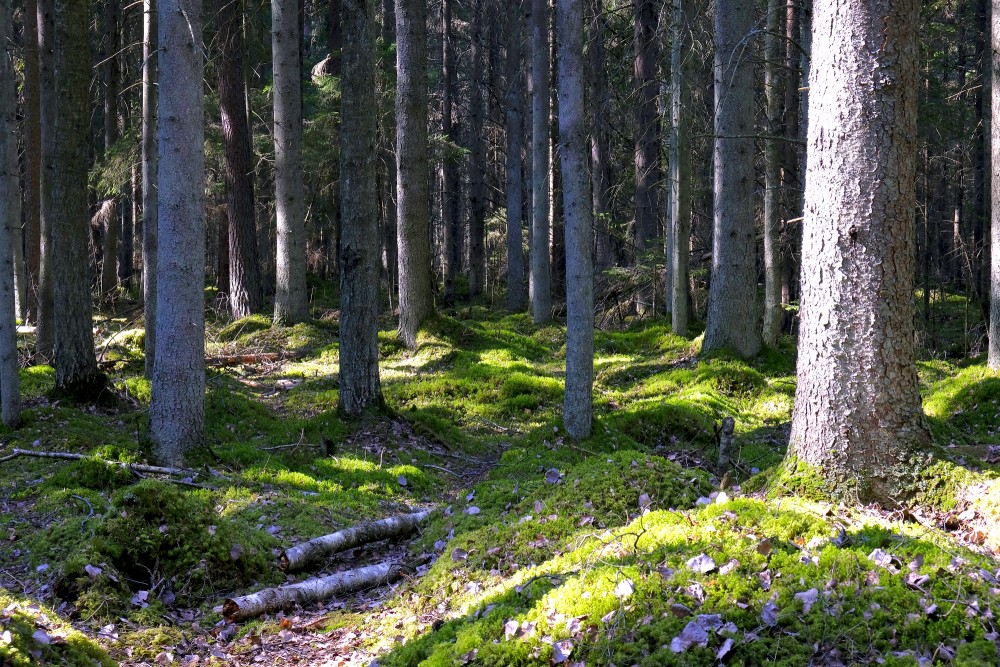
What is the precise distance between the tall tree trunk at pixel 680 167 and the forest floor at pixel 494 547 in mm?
5833

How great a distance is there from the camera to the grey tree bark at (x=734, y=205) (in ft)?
41.1

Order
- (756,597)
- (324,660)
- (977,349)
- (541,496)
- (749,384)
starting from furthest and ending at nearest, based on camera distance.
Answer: (977,349), (749,384), (541,496), (324,660), (756,597)

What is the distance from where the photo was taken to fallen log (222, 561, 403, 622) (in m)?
4.77

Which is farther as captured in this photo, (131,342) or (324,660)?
(131,342)

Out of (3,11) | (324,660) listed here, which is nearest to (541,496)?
(324,660)

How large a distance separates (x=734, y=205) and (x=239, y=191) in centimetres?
1109

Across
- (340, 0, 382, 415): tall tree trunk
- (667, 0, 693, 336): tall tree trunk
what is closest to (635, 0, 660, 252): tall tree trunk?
(667, 0, 693, 336): tall tree trunk

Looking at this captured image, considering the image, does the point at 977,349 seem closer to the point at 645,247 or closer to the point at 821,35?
the point at 645,247

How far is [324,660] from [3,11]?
821cm

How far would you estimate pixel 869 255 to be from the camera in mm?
4441

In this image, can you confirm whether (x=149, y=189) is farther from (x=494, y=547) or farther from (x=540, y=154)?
(x=540, y=154)

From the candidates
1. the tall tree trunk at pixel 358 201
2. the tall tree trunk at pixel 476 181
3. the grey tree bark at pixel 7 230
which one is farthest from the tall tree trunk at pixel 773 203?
the grey tree bark at pixel 7 230

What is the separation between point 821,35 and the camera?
15.2 feet

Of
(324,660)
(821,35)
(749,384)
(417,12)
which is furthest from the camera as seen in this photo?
(417,12)
